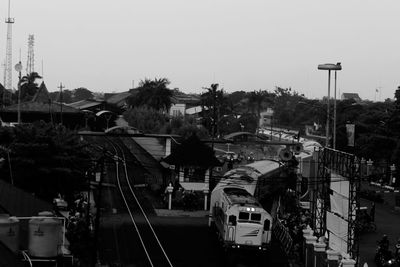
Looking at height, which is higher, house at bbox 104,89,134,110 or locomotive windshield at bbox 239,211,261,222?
house at bbox 104,89,134,110

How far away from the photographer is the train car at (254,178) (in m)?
35.8

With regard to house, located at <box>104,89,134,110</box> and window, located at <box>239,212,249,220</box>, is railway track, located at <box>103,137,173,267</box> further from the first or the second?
house, located at <box>104,89,134,110</box>

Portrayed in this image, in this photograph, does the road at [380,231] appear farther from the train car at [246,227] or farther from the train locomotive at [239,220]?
the train car at [246,227]

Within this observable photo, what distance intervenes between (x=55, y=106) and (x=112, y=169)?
762 inches

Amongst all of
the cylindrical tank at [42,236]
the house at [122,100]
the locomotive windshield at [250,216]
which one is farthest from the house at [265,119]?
the cylindrical tank at [42,236]

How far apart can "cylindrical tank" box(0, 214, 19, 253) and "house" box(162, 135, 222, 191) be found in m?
24.6

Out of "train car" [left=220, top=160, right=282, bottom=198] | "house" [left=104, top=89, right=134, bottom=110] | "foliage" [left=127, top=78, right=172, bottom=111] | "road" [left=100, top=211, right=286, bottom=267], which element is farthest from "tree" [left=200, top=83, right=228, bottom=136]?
"road" [left=100, top=211, right=286, bottom=267]

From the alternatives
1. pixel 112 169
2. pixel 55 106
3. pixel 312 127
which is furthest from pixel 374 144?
pixel 312 127

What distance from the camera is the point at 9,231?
1695cm

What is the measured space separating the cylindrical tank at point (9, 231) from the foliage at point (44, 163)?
1462 cm

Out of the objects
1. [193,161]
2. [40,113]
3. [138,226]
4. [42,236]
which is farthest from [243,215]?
[40,113]

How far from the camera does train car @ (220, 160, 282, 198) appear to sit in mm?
35812

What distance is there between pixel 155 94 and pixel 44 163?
241 ft

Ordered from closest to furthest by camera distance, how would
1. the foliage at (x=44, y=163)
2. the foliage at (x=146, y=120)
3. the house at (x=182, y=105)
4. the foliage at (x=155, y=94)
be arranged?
the foliage at (x=44, y=163) → the foliage at (x=146, y=120) → the foliage at (x=155, y=94) → the house at (x=182, y=105)
